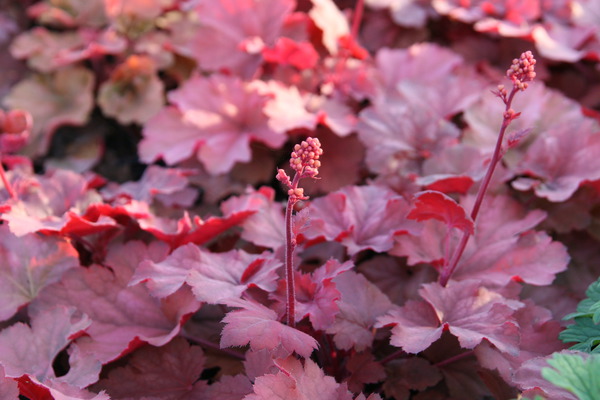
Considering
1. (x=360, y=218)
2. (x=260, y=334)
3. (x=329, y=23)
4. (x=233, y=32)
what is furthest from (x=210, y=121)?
(x=260, y=334)

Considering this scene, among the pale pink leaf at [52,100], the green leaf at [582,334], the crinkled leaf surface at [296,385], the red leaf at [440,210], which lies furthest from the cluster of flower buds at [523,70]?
the pale pink leaf at [52,100]

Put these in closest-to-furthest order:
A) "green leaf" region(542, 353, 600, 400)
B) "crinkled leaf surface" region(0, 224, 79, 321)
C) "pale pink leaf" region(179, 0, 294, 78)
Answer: "green leaf" region(542, 353, 600, 400)
"crinkled leaf surface" region(0, 224, 79, 321)
"pale pink leaf" region(179, 0, 294, 78)

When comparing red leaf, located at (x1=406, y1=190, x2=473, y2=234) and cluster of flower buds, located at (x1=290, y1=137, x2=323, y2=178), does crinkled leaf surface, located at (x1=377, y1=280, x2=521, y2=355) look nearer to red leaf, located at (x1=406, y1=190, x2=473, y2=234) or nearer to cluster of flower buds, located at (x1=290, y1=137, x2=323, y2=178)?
red leaf, located at (x1=406, y1=190, x2=473, y2=234)

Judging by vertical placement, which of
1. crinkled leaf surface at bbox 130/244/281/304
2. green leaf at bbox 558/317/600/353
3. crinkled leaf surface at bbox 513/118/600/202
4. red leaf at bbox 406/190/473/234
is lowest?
crinkled leaf surface at bbox 130/244/281/304

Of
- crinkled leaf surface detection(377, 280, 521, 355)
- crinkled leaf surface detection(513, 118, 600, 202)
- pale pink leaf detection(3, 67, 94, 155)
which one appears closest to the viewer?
crinkled leaf surface detection(377, 280, 521, 355)

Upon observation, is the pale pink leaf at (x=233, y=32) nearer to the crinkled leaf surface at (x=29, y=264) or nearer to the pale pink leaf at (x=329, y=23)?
the pale pink leaf at (x=329, y=23)

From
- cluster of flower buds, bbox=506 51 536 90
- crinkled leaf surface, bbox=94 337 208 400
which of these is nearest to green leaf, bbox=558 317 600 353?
cluster of flower buds, bbox=506 51 536 90

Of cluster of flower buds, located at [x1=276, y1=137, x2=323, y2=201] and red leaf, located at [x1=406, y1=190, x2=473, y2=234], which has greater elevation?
cluster of flower buds, located at [x1=276, y1=137, x2=323, y2=201]

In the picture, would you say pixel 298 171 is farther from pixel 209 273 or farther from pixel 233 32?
pixel 233 32

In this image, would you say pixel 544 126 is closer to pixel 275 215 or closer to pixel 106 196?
pixel 275 215

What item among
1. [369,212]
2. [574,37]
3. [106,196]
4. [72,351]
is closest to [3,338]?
[72,351]
